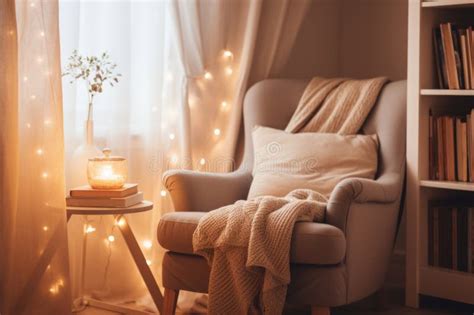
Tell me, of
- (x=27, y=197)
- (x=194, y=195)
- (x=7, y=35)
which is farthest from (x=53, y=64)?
(x=194, y=195)

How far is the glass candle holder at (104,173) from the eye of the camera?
9.12 feet

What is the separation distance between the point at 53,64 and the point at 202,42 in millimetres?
878

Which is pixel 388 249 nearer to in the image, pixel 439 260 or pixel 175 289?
pixel 439 260

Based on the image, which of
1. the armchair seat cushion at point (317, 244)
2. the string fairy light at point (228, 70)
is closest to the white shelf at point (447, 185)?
the armchair seat cushion at point (317, 244)

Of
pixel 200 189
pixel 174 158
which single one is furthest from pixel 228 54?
pixel 200 189

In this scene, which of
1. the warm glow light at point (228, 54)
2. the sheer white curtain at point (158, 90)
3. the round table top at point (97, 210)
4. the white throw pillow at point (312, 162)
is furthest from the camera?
the warm glow light at point (228, 54)

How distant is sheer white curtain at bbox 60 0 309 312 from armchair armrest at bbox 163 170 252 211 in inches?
13.0

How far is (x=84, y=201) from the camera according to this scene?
2746 mm

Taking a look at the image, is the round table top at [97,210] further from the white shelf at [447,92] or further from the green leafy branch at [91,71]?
the white shelf at [447,92]

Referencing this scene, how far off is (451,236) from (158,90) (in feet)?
4.39

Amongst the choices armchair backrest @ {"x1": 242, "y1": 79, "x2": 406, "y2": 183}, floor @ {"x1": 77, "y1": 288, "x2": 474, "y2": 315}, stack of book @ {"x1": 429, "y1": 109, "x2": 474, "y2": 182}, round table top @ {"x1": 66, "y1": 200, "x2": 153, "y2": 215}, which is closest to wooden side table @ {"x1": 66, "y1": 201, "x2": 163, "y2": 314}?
A: round table top @ {"x1": 66, "y1": 200, "x2": 153, "y2": 215}

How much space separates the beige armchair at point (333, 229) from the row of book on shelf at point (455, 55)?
0.20m

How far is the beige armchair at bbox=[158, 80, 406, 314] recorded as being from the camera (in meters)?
2.50

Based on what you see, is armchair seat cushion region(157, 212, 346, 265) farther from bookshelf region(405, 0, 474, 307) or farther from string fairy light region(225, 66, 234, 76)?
string fairy light region(225, 66, 234, 76)
